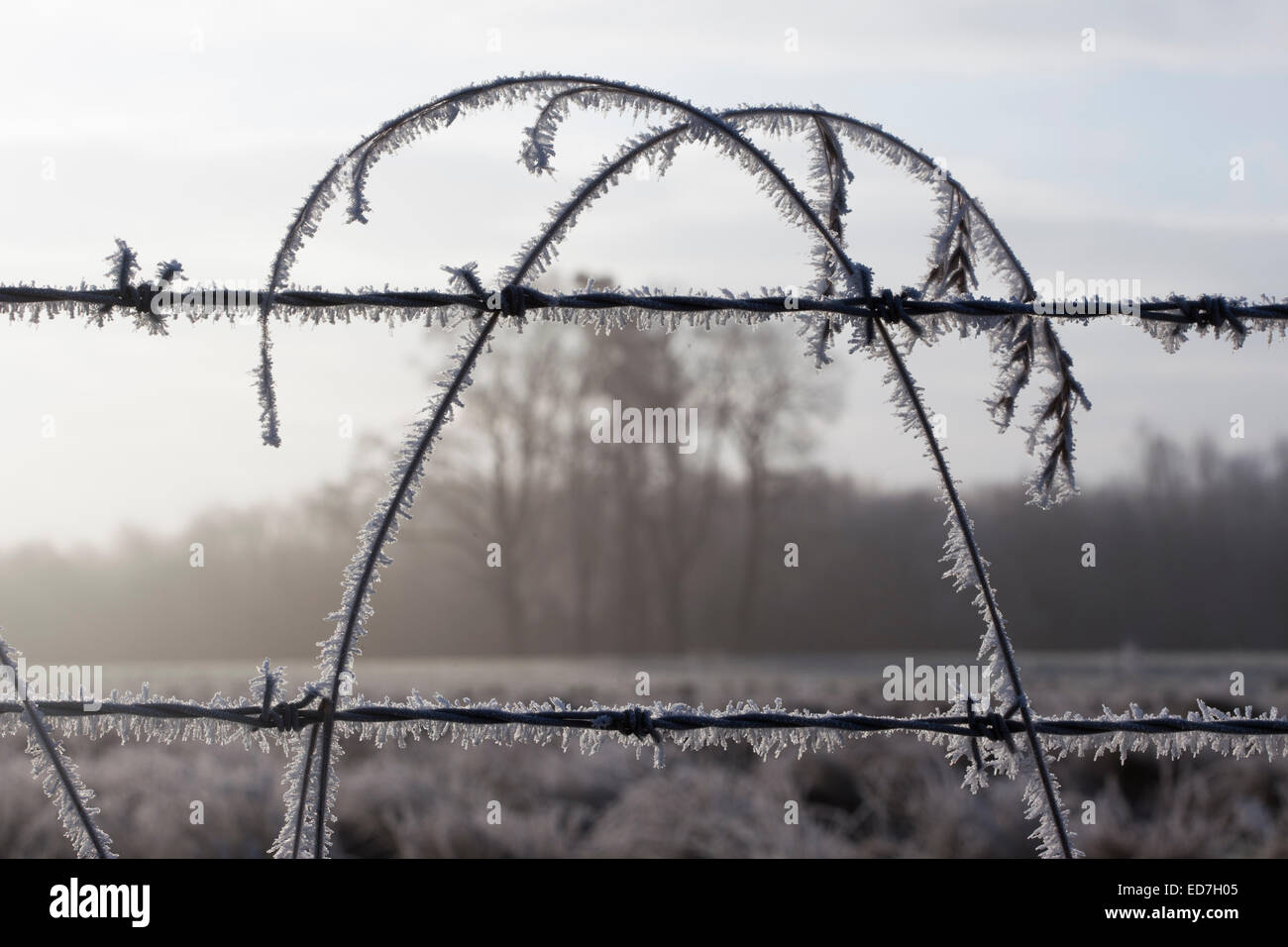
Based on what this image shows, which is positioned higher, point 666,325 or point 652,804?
point 666,325

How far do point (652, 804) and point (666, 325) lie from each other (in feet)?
11.6

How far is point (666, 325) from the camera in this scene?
1166 mm

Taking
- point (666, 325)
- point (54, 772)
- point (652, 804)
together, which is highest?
point (666, 325)

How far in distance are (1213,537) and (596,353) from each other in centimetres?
1667

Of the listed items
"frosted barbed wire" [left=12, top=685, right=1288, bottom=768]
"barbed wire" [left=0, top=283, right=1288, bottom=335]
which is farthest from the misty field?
"barbed wire" [left=0, top=283, right=1288, bottom=335]

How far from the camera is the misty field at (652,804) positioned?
13.7ft

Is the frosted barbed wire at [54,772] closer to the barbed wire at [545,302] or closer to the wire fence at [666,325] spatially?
the wire fence at [666,325]

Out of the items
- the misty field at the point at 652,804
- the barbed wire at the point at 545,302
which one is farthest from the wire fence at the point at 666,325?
the misty field at the point at 652,804

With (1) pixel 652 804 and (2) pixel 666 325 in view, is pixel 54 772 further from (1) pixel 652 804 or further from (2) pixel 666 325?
(1) pixel 652 804

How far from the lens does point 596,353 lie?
76.4 feet

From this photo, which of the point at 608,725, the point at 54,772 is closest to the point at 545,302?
the point at 608,725

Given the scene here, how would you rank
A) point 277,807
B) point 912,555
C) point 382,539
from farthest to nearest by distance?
point 912,555 → point 277,807 → point 382,539
